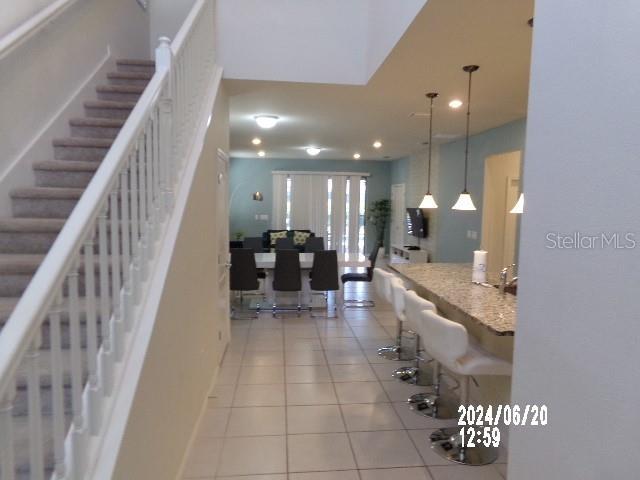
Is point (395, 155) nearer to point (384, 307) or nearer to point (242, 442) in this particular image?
point (384, 307)

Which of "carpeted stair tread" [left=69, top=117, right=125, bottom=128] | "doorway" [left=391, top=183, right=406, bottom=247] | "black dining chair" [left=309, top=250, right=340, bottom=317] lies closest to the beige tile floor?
"black dining chair" [left=309, top=250, right=340, bottom=317]

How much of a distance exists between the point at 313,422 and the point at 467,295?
1458mm

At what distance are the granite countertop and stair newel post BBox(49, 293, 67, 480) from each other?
6.33ft

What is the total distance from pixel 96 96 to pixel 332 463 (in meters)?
3.50

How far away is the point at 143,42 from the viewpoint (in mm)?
4473

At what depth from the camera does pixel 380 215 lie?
37.7 ft

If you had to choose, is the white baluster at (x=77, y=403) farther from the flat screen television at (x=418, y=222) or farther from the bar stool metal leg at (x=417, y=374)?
the flat screen television at (x=418, y=222)

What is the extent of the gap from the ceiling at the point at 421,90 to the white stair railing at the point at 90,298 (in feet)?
5.25

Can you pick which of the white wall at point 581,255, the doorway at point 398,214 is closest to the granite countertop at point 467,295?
the white wall at point 581,255

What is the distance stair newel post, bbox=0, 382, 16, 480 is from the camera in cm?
87

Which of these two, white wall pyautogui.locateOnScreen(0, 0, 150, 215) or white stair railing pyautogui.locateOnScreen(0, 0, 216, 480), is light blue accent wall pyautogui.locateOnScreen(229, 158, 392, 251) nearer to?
white wall pyautogui.locateOnScreen(0, 0, 150, 215)

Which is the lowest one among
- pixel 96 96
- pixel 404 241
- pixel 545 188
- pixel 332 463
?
pixel 332 463

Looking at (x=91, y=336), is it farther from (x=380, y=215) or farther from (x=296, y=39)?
(x=380, y=215)

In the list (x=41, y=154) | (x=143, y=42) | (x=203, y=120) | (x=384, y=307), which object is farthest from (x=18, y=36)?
(x=384, y=307)
